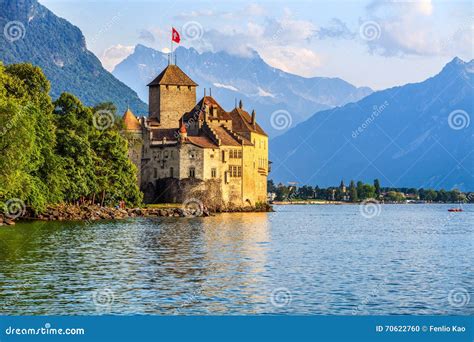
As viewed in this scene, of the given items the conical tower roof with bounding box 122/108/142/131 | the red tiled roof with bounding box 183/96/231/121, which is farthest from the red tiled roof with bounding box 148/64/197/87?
the conical tower roof with bounding box 122/108/142/131

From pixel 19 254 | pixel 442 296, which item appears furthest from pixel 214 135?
pixel 442 296

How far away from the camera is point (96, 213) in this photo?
83.0 m

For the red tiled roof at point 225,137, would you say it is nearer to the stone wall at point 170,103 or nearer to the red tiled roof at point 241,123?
the red tiled roof at point 241,123

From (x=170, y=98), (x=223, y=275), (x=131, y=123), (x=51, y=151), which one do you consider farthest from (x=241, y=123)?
(x=223, y=275)

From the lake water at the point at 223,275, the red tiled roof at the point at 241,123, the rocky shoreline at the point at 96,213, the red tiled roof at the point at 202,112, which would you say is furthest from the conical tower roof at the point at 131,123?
the lake water at the point at 223,275

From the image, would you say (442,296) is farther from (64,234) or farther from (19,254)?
(64,234)

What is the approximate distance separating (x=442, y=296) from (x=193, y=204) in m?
80.3

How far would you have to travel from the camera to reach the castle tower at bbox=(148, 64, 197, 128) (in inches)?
5000

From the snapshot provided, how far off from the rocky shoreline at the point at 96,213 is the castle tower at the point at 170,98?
20.9 meters

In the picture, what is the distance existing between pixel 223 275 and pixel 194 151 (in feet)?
247

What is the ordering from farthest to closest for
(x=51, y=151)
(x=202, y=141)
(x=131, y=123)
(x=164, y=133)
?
1. (x=164, y=133)
2. (x=131, y=123)
3. (x=202, y=141)
4. (x=51, y=151)

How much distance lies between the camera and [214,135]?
114438 millimetres

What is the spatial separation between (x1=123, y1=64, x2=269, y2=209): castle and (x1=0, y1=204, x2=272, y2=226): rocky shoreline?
4556 millimetres

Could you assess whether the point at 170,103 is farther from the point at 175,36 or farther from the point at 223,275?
the point at 223,275
